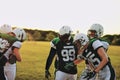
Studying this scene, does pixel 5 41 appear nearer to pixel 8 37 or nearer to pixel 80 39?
pixel 8 37

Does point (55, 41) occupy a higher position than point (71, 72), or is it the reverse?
point (55, 41)

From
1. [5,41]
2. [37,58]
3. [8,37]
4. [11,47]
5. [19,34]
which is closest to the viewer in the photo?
[5,41]

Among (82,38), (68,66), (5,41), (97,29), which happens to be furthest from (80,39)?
(5,41)

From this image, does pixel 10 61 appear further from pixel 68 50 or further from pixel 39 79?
pixel 39 79

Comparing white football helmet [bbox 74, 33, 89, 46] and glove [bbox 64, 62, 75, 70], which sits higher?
white football helmet [bbox 74, 33, 89, 46]

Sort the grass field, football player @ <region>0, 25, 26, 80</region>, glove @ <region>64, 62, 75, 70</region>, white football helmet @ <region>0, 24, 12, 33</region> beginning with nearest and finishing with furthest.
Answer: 1. football player @ <region>0, 25, 26, 80</region>
2. glove @ <region>64, 62, 75, 70</region>
3. white football helmet @ <region>0, 24, 12, 33</region>
4. the grass field

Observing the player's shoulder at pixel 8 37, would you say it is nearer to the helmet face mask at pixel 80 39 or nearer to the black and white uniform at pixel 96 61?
the helmet face mask at pixel 80 39

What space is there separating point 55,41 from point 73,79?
2.99ft

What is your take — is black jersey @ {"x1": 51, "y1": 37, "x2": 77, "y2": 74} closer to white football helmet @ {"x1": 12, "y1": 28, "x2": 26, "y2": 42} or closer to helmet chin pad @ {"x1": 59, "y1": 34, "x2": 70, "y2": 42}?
helmet chin pad @ {"x1": 59, "y1": 34, "x2": 70, "y2": 42}

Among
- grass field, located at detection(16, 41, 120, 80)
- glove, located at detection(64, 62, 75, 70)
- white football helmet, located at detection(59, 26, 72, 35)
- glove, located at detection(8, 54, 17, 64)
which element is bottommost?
grass field, located at detection(16, 41, 120, 80)

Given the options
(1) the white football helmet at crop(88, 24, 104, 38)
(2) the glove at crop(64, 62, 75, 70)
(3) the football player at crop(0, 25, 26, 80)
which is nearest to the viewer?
(1) the white football helmet at crop(88, 24, 104, 38)

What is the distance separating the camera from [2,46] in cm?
896

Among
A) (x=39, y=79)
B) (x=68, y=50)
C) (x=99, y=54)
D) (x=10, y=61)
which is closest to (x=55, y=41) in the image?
(x=68, y=50)

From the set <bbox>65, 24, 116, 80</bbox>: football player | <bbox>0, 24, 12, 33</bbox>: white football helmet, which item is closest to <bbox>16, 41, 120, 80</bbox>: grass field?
<bbox>0, 24, 12, 33</bbox>: white football helmet
